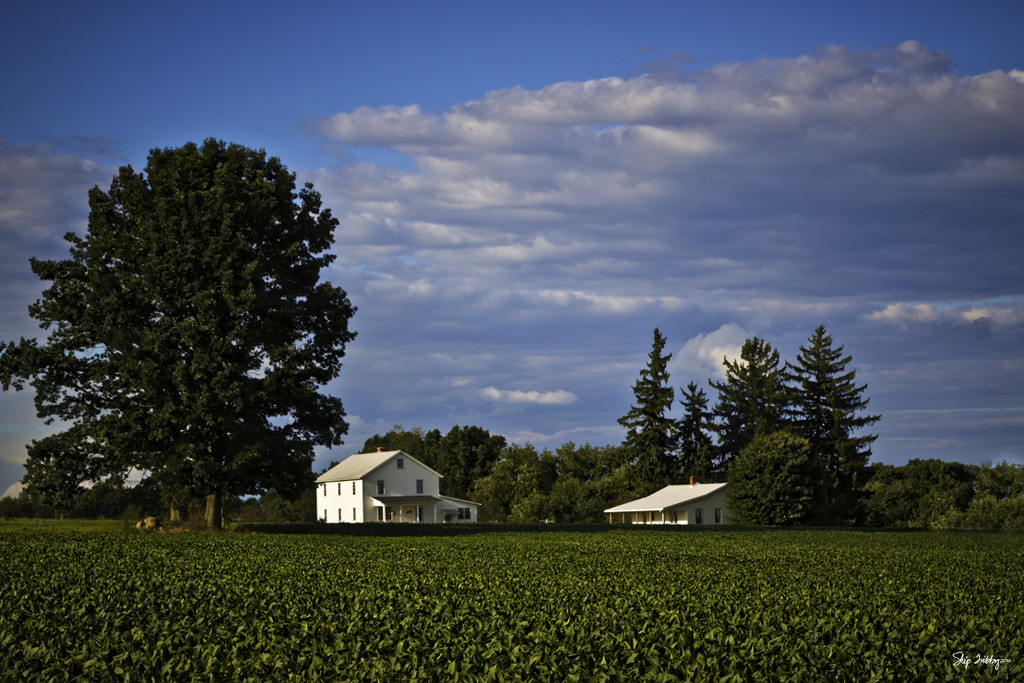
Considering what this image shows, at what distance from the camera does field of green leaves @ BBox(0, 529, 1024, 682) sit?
10570mm

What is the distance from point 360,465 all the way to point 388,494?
5461 mm

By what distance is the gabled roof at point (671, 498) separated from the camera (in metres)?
80.4

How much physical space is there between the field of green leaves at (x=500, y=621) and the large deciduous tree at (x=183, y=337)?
14975 mm

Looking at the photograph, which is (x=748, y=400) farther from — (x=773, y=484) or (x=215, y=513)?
(x=215, y=513)

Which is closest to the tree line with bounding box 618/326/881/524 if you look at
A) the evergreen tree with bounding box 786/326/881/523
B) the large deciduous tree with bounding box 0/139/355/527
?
the evergreen tree with bounding box 786/326/881/523

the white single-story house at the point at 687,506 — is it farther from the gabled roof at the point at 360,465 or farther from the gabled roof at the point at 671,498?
the gabled roof at the point at 360,465

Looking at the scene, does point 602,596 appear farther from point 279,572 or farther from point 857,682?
point 279,572

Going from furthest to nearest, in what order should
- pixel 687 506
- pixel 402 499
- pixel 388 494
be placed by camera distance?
→ pixel 388 494 < pixel 402 499 < pixel 687 506

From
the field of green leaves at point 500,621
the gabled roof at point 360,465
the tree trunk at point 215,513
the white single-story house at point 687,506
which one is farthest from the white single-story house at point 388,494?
the field of green leaves at point 500,621

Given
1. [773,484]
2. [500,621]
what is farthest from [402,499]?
[500,621]

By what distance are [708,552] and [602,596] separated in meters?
16.5

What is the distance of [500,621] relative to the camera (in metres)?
12.9

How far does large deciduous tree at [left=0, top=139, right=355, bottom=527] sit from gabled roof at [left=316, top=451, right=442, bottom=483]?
4446cm

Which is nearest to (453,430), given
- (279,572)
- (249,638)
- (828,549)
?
(828,549)
